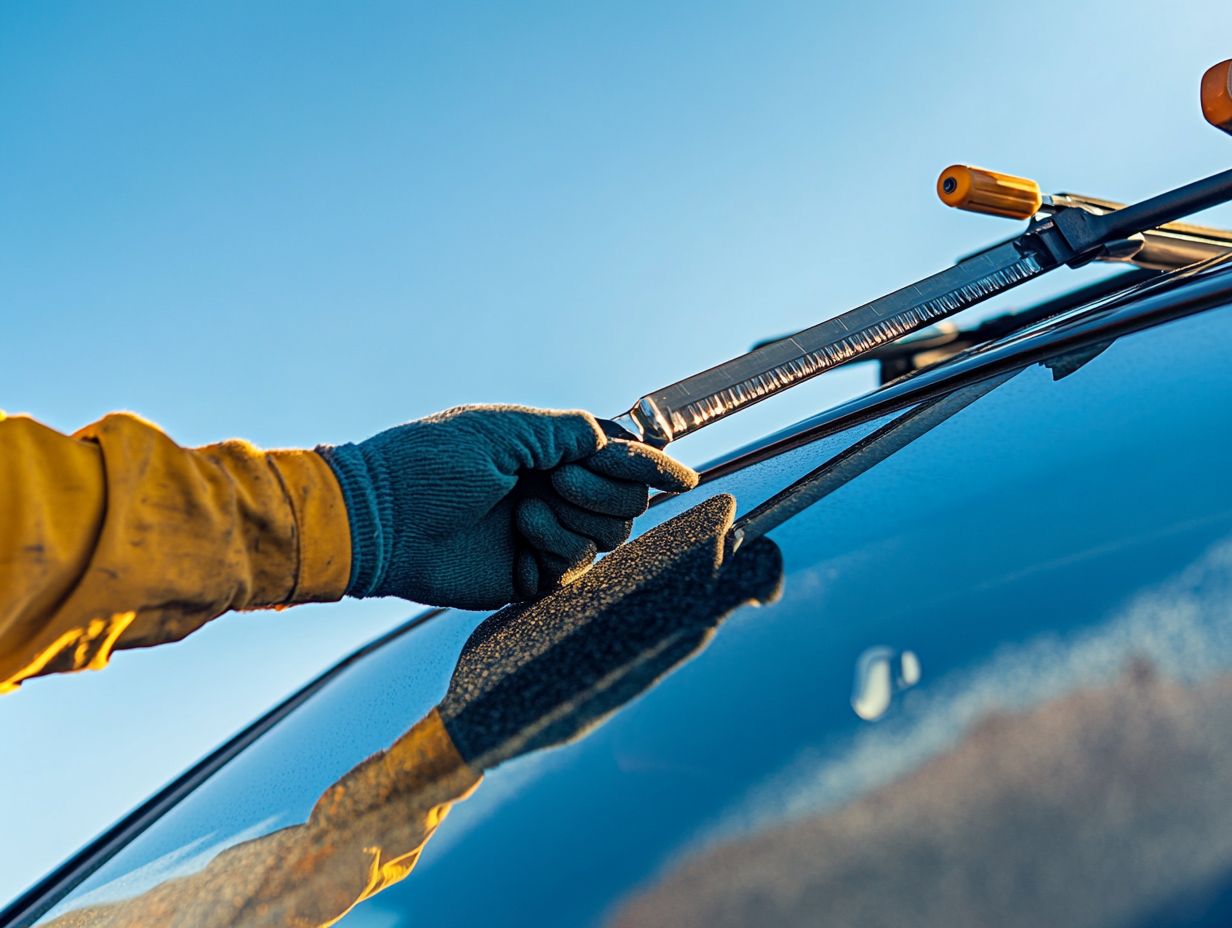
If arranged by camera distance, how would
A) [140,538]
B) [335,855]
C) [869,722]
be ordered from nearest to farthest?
[869,722] → [335,855] → [140,538]

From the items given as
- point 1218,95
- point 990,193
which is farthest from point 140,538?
point 1218,95

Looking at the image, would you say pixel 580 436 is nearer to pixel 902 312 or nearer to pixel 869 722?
pixel 902 312

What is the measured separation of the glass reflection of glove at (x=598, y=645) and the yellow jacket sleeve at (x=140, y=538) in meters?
0.27

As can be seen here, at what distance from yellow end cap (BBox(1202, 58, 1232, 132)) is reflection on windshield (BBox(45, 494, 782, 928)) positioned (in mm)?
1126

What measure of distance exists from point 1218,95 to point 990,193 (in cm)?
34

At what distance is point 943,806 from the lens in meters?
0.62

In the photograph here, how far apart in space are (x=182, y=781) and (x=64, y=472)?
68cm

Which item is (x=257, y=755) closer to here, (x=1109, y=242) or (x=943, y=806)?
(x=943, y=806)

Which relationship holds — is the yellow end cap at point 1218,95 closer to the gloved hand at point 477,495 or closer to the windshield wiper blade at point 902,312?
the windshield wiper blade at point 902,312

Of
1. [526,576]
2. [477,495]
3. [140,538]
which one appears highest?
[140,538]

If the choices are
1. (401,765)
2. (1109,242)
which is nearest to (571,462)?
(401,765)

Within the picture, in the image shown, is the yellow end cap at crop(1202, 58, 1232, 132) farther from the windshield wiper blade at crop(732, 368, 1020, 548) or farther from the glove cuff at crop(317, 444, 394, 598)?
the glove cuff at crop(317, 444, 394, 598)

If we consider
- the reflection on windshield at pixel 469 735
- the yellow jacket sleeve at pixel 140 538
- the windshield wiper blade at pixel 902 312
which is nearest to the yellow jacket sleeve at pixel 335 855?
the reflection on windshield at pixel 469 735

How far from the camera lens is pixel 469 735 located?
2.94 ft
